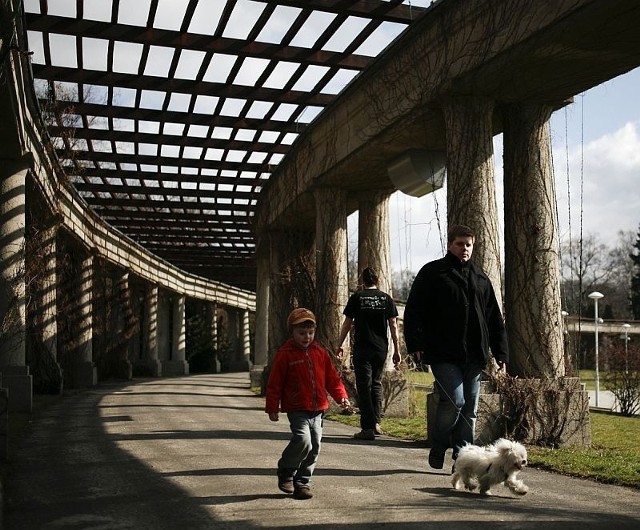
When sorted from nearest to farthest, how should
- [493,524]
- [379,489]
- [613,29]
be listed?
1. [493,524]
2. [379,489]
3. [613,29]

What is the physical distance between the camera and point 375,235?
13555 mm

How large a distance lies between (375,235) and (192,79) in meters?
3.97

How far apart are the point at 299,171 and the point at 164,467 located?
9.52 metres

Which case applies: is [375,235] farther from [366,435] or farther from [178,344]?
[178,344]

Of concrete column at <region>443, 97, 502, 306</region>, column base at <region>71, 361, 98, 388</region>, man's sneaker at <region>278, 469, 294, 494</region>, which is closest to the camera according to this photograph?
man's sneaker at <region>278, 469, 294, 494</region>

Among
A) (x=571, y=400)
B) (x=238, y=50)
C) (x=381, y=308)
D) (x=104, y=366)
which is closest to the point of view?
(x=571, y=400)

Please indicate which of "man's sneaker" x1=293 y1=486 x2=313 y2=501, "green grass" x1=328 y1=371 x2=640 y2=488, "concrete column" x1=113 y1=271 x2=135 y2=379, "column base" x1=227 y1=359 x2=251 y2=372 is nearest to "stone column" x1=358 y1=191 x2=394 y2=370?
"green grass" x1=328 y1=371 x2=640 y2=488

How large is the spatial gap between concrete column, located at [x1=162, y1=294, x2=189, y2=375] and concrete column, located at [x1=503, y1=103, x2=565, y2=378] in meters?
29.4

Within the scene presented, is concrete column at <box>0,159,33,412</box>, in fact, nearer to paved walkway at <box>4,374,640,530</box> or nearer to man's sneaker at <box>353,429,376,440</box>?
paved walkway at <box>4,374,640,530</box>

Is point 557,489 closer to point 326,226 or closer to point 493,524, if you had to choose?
point 493,524

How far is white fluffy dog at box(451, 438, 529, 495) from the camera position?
17.5 ft

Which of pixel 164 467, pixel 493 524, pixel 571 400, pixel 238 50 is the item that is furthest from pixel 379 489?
pixel 238 50

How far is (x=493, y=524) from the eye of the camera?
4516 millimetres

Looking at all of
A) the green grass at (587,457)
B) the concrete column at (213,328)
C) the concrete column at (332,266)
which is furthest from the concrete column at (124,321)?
the green grass at (587,457)
